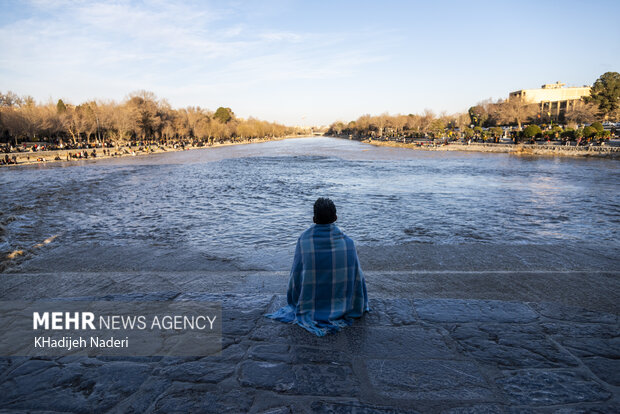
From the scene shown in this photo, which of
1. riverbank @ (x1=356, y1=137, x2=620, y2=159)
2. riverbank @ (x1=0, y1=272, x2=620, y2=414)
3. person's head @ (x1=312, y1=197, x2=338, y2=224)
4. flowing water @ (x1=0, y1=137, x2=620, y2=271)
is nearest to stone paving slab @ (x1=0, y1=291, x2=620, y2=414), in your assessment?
riverbank @ (x1=0, y1=272, x2=620, y2=414)

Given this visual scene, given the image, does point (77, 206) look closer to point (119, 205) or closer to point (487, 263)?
point (119, 205)

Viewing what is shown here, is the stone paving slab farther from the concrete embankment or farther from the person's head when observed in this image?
the concrete embankment

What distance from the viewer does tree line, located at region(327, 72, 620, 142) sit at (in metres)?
56.6

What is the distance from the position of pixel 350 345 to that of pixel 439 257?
4.40 meters

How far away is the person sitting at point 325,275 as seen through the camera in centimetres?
309

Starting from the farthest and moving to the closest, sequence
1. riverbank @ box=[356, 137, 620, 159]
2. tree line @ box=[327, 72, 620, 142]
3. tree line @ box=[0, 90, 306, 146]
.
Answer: tree line @ box=[327, 72, 620, 142] → tree line @ box=[0, 90, 306, 146] → riverbank @ box=[356, 137, 620, 159]

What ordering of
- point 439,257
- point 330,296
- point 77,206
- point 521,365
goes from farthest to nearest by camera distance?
point 77,206 → point 439,257 → point 330,296 → point 521,365

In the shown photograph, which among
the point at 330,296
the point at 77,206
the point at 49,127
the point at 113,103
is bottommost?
the point at 77,206

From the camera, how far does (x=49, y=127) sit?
157 feet

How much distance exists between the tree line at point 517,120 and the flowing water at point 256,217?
34353 millimetres

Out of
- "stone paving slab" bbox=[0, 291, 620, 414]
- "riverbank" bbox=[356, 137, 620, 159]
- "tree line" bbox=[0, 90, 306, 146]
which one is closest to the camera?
"stone paving slab" bbox=[0, 291, 620, 414]

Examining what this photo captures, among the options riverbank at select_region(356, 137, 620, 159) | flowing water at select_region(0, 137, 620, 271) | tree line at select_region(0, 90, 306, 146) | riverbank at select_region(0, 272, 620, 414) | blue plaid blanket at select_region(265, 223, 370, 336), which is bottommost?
flowing water at select_region(0, 137, 620, 271)

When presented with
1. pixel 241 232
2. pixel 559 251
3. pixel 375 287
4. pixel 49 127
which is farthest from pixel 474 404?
pixel 49 127

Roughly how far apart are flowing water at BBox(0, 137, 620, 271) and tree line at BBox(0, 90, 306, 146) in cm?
3062
